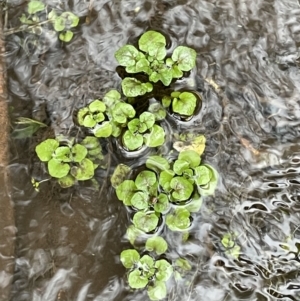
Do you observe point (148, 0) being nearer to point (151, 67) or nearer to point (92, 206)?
point (151, 67)

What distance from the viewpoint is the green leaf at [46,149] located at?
2.12 m

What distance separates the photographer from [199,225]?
214 cm

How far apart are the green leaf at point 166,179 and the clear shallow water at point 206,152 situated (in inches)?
5.5

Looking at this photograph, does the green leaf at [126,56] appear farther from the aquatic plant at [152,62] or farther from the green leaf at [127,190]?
the green leaf at [127,190]

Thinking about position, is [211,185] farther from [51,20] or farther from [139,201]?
[51,20]

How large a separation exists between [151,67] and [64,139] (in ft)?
1.68

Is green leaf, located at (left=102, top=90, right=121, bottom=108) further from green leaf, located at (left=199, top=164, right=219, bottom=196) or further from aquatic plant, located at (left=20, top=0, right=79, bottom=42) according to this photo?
green leaf, located at (left=199, top=164, right=219, bottom=196)

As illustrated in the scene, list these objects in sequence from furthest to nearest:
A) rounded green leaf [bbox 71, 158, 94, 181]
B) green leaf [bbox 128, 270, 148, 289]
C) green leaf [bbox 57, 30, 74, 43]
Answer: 1. green leaf [bbox 57, 30, 74, 43]
2. rounded green leaf [bbox 71, 158, 94, 181]
3. green leaf [bbox 128, 270, 148, 289]

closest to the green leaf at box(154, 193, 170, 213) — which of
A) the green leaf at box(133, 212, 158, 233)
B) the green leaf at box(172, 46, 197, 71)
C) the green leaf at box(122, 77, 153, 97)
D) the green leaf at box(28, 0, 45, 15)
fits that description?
the green leaf at box(133, 212, 158, 233)

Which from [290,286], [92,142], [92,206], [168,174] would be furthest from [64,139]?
[290,286]

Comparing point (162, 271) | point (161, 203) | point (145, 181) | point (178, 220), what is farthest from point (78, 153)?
point (162, 271)

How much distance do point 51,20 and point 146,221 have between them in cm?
105

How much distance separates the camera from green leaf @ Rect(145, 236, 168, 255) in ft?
6.91

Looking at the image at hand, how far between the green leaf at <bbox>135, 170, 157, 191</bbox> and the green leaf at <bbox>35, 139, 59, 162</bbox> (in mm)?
396
